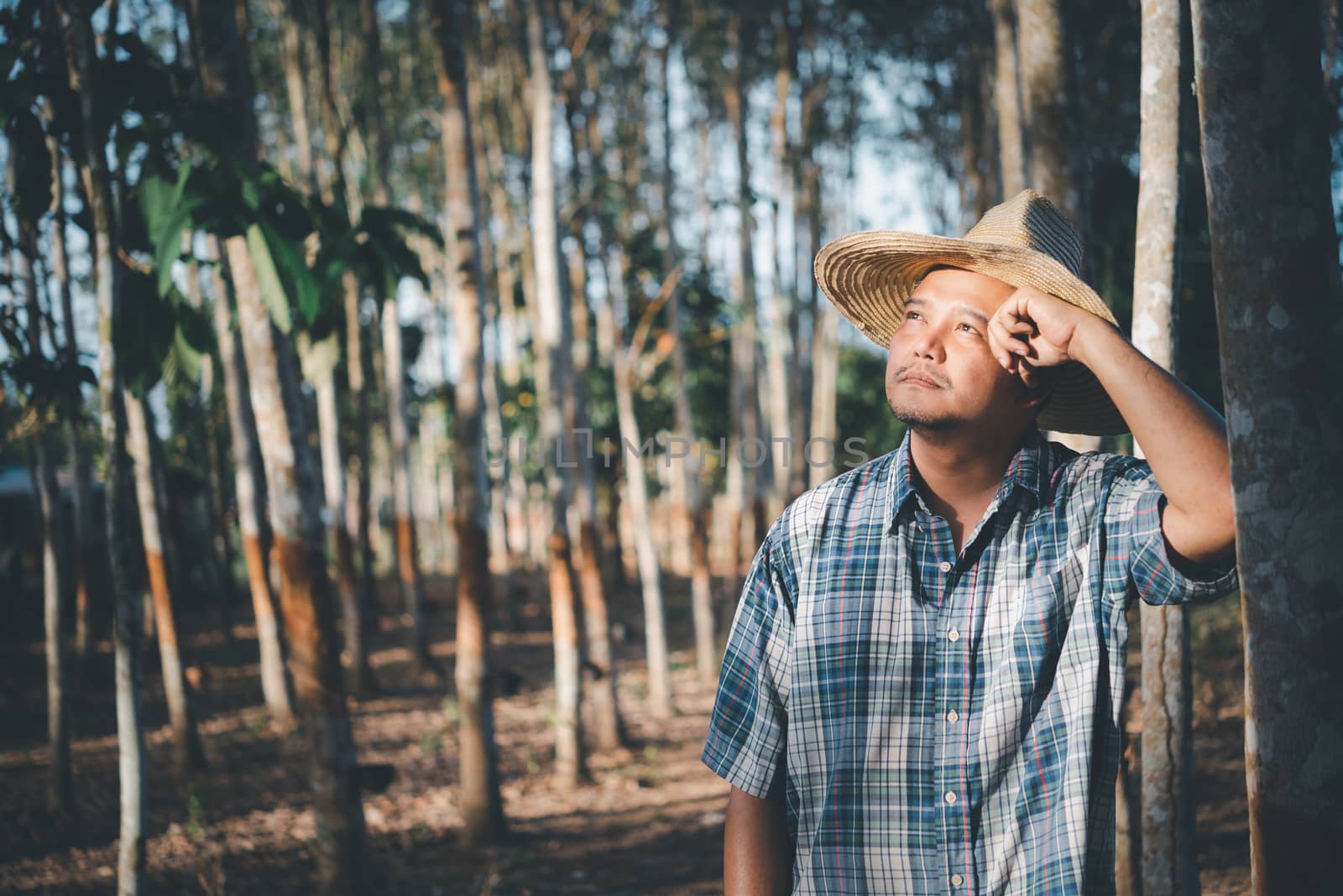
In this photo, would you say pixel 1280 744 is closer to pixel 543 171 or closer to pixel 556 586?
pixel 556 586

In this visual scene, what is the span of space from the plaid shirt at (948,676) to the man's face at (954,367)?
4.1 inches

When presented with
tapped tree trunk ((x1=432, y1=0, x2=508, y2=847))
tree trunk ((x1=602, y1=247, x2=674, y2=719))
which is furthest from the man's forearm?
tree trunk ((x1=602, y1=247, x2=674, y2=719))

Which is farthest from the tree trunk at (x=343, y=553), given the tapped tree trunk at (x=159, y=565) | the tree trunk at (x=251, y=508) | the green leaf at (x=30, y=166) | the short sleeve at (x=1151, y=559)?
the short sleeve at (x=1151, y=559)

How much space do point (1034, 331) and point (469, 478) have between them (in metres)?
4.84

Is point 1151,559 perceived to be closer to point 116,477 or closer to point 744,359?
point 116,477

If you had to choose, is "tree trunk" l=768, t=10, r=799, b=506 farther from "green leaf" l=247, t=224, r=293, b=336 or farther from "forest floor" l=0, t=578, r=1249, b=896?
"green leaf" l=247, t=224, r=293, b=336

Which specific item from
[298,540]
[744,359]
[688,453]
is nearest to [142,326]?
[298,540]

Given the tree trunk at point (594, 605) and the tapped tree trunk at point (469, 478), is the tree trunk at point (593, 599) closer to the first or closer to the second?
the tree trunk at point (594, 605)

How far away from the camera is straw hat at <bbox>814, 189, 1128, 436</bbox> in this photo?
1.90 metres

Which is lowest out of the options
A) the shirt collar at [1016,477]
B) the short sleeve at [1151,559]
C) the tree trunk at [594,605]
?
the tree trunk at [594,605]

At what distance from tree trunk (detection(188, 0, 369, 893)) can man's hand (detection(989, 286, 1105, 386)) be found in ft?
11.6

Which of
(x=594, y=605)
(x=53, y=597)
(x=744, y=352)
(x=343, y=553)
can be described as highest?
(x=744, y=352)

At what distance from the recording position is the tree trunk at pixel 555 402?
768 cm

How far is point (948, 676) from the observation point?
1.77m
